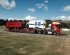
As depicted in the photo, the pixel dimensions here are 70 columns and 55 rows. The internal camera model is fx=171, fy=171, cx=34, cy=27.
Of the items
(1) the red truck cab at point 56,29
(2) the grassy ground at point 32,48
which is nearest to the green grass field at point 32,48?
(2) the grassy ground at point 32,48

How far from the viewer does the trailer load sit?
125 ft

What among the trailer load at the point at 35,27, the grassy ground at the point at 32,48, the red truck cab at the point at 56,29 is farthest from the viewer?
the trailer load at the point at 35,27

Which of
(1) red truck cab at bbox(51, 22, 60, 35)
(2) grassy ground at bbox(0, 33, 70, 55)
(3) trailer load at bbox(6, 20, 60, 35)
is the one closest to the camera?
(2) grassy ground at bbox(0, 33, 70, 55)

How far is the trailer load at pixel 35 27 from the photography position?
38.2m

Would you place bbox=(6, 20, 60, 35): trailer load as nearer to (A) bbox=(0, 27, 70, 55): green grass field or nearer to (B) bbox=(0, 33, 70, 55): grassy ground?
(A) bbox=(0, 27, 70, 55): green grass field

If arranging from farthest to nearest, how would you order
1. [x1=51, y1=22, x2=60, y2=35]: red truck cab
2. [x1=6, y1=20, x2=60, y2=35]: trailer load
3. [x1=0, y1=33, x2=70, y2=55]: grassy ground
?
[x1=6, y1=20, x2=60, y2=35]: trailer load
[x1=51, y1=22, x2=60, y2=35]: red truck cab
[x1=0, y1=33, x2=70, y2=55]: grassy ground

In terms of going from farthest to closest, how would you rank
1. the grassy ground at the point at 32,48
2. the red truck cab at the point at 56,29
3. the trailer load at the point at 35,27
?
1. the trailer load at the point at 35,27
2. the red truck cab at the point at 56,29
3. the grassy ground at the point at 32,48

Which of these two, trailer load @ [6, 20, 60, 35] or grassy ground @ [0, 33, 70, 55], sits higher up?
trailer load @ [6, 20, 60, 35]

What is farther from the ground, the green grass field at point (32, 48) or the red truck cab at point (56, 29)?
the red truck cab at point (56, 29)

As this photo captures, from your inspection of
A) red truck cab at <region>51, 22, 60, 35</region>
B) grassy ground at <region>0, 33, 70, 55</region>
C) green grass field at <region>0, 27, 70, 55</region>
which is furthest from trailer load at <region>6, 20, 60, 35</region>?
grassy ground at <region>0, 33, 70, 55</region>

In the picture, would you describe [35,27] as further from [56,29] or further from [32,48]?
[32,48]

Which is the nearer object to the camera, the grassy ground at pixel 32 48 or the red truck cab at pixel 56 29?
the grassy ground at pixel 32 48

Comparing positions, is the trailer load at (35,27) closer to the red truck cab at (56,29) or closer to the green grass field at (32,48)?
the red truck cab at (56,29)

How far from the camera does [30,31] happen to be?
40.3 meters
